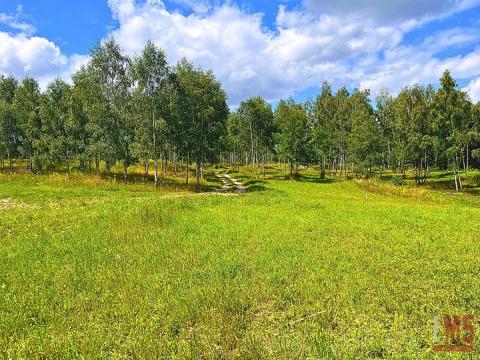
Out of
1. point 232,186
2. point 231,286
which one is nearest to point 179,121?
point 232,186

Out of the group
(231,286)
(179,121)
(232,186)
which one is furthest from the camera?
(232,186)

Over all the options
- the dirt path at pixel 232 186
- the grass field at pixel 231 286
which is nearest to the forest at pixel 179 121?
the dirt path at pixel 232 186

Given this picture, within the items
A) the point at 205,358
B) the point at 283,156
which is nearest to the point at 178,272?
the point at 205,358

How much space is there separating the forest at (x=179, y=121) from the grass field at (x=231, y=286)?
30.1m

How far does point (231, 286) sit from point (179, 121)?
142ft

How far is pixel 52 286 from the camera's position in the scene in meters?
12.0

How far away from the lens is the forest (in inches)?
1957

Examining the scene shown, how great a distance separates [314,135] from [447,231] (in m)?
68.1

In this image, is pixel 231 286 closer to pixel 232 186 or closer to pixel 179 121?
pixel 179 121

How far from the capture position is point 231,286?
A: 37.4 ft

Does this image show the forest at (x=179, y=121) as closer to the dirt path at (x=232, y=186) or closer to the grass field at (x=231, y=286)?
the dirt path at (x=232, y=186)

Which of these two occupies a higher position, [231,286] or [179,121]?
[179,121]

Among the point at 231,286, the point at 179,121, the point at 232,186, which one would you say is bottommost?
the point at 231,286

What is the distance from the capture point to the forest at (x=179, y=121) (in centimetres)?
4972
